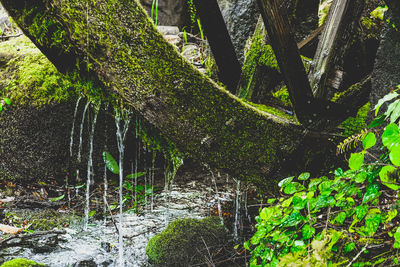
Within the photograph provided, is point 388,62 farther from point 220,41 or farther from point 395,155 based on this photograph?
point 220,41

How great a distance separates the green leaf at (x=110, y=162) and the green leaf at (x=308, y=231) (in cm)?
305

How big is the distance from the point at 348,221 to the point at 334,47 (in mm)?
1242

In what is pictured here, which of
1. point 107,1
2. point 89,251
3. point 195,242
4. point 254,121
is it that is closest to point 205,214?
point 195,242

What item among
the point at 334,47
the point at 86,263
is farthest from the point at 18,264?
the point at 334,47

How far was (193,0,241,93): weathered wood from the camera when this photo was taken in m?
2.28

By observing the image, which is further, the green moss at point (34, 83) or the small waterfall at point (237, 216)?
the green moss at point (34, 83)

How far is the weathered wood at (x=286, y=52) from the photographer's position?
193 cm

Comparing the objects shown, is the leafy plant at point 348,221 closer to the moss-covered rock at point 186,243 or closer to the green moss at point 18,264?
the moss-covered rock at point 186,243

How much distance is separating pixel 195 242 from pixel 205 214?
790 mm

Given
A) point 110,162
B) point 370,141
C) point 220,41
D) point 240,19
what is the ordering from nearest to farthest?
point 370,141 < point 220,41 < point 240,19 < point 110,162

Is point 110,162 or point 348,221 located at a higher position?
point 348,221

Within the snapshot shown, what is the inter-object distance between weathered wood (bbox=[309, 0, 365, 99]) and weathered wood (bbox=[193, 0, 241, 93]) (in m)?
0.74

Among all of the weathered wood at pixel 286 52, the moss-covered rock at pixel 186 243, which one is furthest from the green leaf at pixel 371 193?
the moss-covered rock at pixel 186 243

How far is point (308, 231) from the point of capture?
4.25 feet
